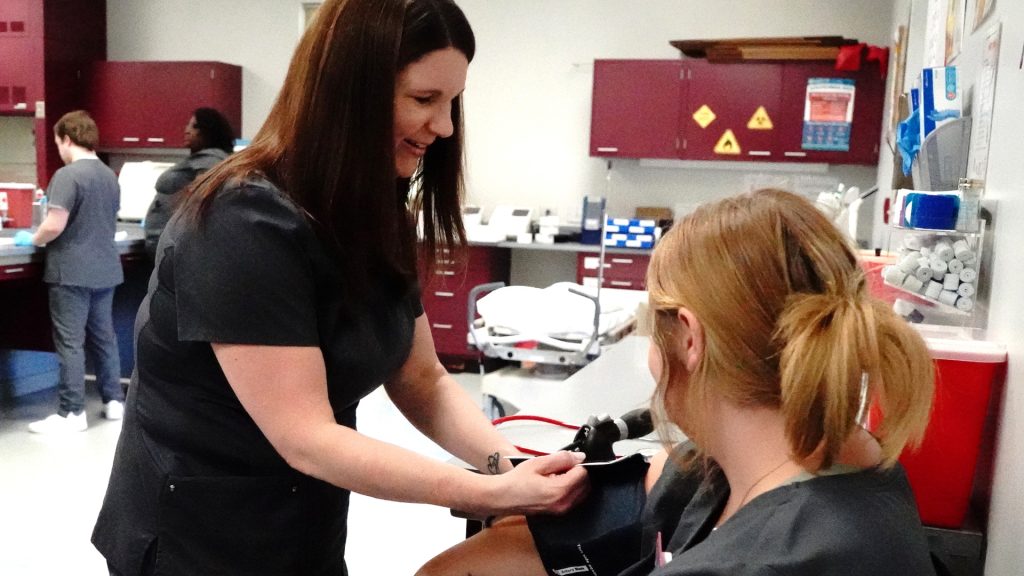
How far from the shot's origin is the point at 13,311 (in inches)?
174

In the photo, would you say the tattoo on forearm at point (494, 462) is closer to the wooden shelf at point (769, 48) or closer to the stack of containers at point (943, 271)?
the stack of containers at point (943, 271)

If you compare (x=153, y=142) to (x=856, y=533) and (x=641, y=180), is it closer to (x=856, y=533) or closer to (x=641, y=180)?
(x=641, y=180)

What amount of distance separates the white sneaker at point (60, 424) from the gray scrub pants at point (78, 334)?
2 cm

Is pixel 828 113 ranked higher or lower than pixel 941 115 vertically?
higher

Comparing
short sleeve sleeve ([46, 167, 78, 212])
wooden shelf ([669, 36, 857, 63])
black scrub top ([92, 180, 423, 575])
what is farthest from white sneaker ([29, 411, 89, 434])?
wooden shelf ([669, 36, 857, 63])

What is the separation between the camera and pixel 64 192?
12.6 ft

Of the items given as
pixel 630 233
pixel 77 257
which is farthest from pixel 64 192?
pixel 630 233

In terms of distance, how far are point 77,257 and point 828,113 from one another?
398 cm

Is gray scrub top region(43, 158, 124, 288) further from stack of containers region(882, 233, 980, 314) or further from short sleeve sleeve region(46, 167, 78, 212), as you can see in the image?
stack of containers region(882, 233, 980, 314)

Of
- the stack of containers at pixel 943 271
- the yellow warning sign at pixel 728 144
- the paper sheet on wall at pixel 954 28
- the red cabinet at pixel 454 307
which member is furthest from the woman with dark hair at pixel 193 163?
the stack of containers at pixel 943 271

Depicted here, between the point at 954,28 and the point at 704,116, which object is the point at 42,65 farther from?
the point at 954,28

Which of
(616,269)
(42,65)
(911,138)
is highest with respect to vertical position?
(42,65)

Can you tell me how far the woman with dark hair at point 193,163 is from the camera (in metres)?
4.28

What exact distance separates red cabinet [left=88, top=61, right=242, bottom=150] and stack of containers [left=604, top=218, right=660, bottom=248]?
9.29 feet
